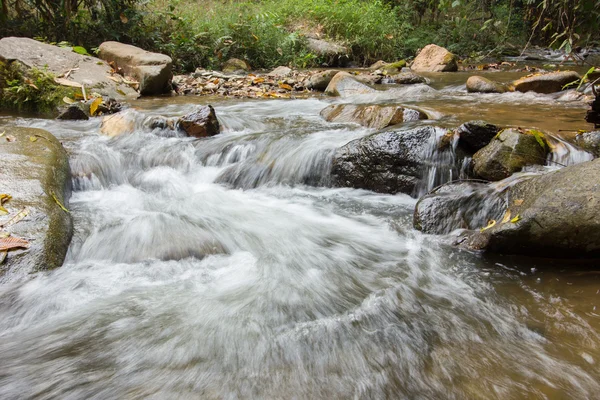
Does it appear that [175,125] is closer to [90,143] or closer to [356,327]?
[90,143]

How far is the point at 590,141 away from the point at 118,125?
242 inches

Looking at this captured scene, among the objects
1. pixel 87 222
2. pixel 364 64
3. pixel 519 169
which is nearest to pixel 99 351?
pixel 87 222

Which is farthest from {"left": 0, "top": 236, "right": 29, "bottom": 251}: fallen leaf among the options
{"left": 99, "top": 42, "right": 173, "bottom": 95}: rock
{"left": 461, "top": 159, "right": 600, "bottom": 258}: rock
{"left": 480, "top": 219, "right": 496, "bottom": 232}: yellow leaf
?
{"left": 99, "top": 42, "right": 173, "bottom": 95}: rock

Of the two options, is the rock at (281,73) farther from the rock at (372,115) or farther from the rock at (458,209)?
the rock at (458,209)

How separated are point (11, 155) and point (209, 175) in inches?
82.4

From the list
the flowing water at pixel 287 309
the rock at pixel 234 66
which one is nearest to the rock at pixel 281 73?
the rock at pixel 234 66

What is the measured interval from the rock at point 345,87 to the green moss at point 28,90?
17.4 feet

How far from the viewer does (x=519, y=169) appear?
144 inches

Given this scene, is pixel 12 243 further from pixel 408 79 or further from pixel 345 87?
pixel 408 79

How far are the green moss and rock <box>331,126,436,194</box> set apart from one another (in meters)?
5.82

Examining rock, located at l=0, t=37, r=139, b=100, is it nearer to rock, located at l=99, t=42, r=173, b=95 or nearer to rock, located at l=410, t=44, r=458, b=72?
rock, located at l=99, t=42, r=173, b=95

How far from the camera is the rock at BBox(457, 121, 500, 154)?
13.4 feet

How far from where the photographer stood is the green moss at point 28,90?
692cm

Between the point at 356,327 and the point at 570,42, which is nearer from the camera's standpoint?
the point at 356,327
